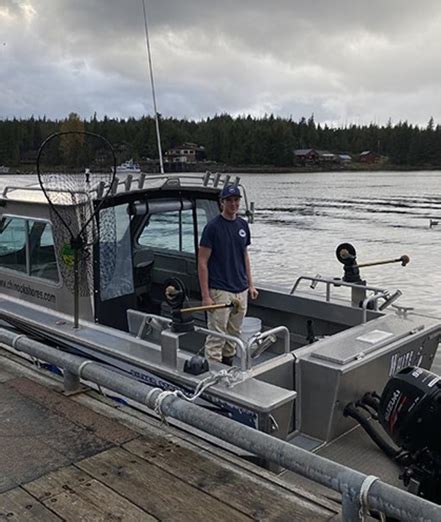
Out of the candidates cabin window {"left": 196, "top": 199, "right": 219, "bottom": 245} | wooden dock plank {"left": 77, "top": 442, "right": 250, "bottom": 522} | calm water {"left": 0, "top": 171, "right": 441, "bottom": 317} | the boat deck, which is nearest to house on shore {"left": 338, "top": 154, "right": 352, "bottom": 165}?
calm water {"left": 0, "top": 171, "right": 441, "bottom": 317}

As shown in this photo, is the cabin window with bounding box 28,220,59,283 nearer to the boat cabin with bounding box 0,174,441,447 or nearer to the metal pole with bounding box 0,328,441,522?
the boat cabin with bounding box 0,174,441,447

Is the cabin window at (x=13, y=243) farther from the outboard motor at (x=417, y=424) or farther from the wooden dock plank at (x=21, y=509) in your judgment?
the outboard motor at (x=417, y=424)

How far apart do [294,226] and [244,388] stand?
76.6 ft

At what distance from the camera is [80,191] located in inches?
→ 199

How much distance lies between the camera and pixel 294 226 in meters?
26.8

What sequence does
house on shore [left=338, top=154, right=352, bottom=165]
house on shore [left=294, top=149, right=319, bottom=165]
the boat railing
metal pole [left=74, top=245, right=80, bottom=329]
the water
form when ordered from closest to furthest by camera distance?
metal pole [left=74, top=245, right=80, bottom=329] < the boat railing < the water < house on shore [left=294, top=149, right=319, bottom=165] < house on shore [left=338, top=154, right=352, bottom=165]

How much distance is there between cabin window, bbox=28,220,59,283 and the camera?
218 inches

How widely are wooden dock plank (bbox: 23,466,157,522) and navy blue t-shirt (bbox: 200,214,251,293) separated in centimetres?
207

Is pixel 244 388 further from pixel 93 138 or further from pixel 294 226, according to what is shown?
pixel 294 226

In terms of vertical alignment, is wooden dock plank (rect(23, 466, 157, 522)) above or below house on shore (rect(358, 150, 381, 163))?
below

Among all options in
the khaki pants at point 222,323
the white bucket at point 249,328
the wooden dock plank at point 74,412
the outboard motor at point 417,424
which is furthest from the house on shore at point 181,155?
the outboard motor at point 417,424

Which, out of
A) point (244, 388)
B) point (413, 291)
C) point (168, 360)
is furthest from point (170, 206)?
point (413, 291)

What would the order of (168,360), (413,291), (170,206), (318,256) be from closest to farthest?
1. (168,360)
2. (170,206)
3. (413,291)
4. (318,256)

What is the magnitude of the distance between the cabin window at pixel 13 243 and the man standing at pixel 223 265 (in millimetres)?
2015
